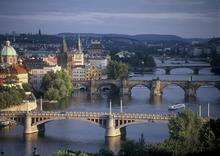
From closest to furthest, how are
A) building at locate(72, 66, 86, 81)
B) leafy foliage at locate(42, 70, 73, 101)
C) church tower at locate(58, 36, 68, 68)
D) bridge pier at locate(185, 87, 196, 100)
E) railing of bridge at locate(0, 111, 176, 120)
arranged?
railing of bridge at locate(0, 111, 176, 120), leafy foliage at locate(42, 70, 73, 101), bridge pier at locate(185, 87, 196, 100), building at locate(72, 66, 86, 81), church tower at locate(58, 36, 68, 68)

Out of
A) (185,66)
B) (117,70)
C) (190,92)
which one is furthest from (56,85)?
(185,66)

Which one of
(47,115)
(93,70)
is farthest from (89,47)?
(47,115)

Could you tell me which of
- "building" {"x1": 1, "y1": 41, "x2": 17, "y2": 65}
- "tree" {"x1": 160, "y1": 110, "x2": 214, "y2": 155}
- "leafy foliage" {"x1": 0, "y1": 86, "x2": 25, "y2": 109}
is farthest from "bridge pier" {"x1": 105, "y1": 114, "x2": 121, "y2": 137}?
"building" {"x1": 1, "y1": 41, "x2": 17, "y2": 65}

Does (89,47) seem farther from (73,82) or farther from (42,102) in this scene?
(42,102)

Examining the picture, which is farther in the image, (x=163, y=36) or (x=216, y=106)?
(x=163, y=36)

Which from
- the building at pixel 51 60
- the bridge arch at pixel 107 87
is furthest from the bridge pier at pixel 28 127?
the building at pixel 51 60

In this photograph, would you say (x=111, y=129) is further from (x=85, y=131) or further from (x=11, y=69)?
(x=11, y=69)

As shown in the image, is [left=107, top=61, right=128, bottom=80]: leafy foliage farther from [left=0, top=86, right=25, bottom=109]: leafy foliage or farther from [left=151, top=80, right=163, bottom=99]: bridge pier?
[left=0, top=86, right=25, bottom=109]: leafy foliage
